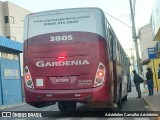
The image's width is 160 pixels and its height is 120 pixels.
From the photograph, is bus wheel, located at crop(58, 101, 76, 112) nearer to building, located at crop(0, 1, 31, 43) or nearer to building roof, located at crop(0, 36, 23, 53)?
building roof, located at crop(0, 36, 23, 53)

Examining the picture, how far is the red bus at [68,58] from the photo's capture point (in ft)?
37.9

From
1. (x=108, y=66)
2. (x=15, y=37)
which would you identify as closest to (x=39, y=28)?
(x=108, y=66)

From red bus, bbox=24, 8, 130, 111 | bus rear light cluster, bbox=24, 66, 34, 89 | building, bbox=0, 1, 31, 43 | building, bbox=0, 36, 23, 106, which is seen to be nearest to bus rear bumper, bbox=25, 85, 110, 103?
red bus, bbox=24, 8, 130, 111

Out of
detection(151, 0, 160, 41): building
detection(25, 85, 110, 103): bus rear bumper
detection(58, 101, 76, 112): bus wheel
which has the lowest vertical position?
detection(58, 101, 76, 112): bus wheel

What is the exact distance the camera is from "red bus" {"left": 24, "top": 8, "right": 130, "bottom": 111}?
1156 centimetres

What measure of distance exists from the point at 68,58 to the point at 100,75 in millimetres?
1072

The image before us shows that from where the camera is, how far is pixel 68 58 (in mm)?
11797

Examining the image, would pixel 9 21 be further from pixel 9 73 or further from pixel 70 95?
pixel 70 95

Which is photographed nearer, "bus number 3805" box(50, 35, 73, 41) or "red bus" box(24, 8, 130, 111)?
"red bus" box(24, 8, 130, 111)

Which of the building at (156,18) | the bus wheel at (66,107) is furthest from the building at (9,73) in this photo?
the bus wheel at (66,107)

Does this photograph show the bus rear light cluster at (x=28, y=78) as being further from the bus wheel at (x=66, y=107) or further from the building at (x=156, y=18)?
the building at (x=156, y=18)

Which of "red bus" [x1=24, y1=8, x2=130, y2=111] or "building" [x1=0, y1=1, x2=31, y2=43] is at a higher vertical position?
"building" [x1=0, y1=1, x2=31, y2=43]

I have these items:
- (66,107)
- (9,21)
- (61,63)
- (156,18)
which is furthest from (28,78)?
(9,21)

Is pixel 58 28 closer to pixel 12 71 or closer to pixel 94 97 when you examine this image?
pixel 94 97
